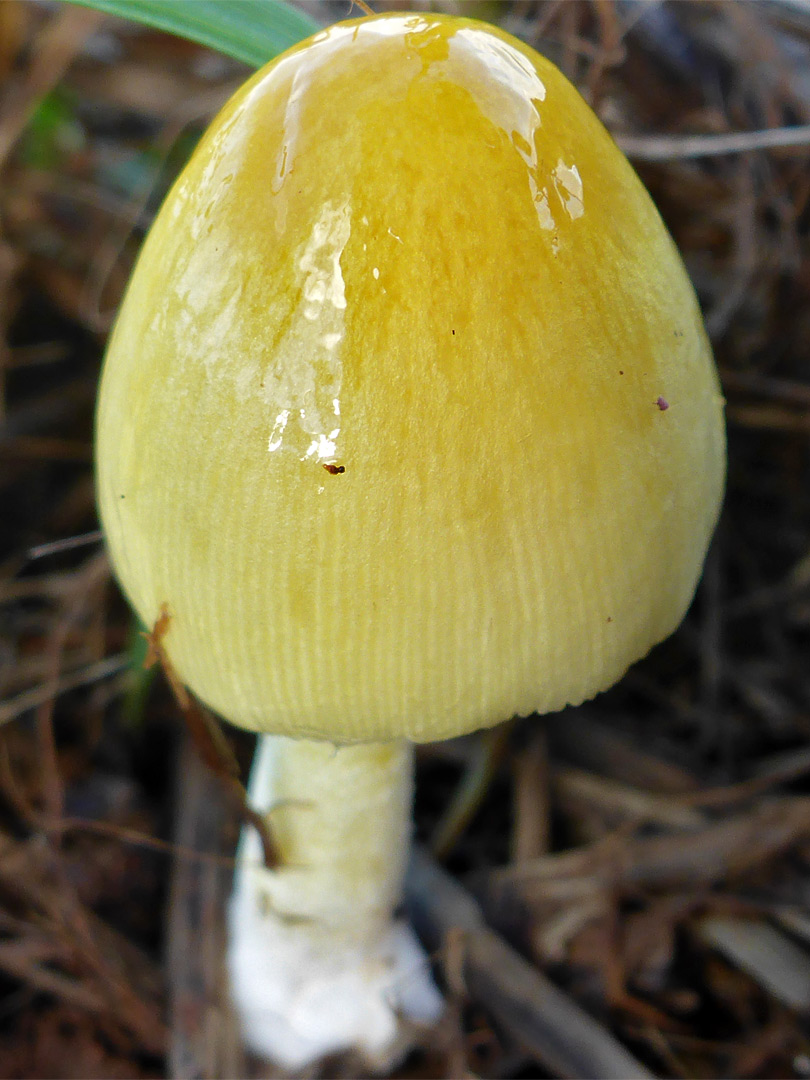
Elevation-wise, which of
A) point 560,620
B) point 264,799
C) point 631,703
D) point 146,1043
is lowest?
point 146,1043

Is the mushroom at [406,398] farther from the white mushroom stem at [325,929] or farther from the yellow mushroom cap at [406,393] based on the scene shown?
the white mushroom stem at [325,929]

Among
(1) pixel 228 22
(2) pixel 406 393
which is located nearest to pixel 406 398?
(2) pixel 406 393

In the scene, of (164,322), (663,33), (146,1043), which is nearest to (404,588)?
(164,322)

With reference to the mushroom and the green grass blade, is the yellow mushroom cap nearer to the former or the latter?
the mushroom

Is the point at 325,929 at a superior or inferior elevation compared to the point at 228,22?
inferior

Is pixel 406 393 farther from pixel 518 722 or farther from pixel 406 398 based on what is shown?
pixel 518 722

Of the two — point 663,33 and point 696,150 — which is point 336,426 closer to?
point 696,150

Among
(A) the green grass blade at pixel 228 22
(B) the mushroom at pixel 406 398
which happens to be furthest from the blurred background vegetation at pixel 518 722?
(B) the mushroom at pixel 406 398
